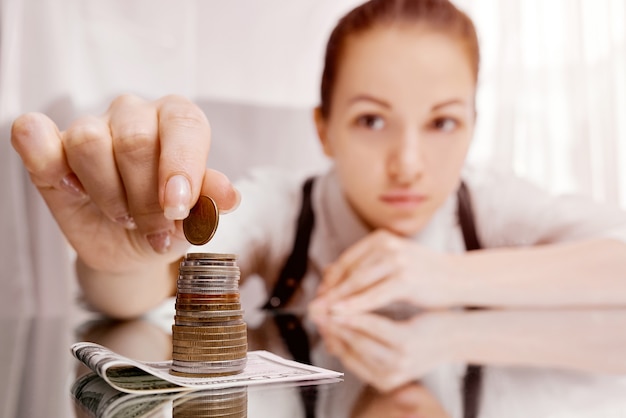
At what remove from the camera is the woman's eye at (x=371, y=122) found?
2.32m

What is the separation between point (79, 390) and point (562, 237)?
2.06 metres

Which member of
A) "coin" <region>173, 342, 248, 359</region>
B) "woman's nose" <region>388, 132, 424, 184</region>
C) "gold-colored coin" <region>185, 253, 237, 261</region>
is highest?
"woman's nose" <region>388, 132, 424, 184</region>

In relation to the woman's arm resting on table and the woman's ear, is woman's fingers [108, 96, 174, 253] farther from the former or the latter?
the woman's ear

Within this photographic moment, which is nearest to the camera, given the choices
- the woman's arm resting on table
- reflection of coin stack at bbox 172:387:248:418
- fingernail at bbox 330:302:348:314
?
reflection of coin stack at bbox 172:387:248:418

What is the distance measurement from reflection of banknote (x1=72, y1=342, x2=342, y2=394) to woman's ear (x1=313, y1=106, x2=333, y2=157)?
5.98ft

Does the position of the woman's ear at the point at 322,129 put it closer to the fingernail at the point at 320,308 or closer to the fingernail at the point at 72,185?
the fingernail at the point at 320,308

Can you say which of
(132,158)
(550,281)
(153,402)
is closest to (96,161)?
(132,158)

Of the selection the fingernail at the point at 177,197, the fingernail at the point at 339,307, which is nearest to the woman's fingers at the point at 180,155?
the fingernail at the point at 177,197

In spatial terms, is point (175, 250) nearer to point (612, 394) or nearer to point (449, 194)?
point (612, 394)

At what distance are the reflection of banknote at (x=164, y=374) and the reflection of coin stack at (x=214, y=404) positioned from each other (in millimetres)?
19

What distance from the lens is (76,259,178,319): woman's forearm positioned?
1.31 metres

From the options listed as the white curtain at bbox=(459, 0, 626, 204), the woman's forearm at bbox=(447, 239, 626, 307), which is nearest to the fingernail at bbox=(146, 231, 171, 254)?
the woman's forearm at bbox=(447, 239, 626, 307)

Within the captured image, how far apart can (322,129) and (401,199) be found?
44 cm

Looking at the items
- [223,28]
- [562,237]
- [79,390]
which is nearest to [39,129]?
[79,390]
